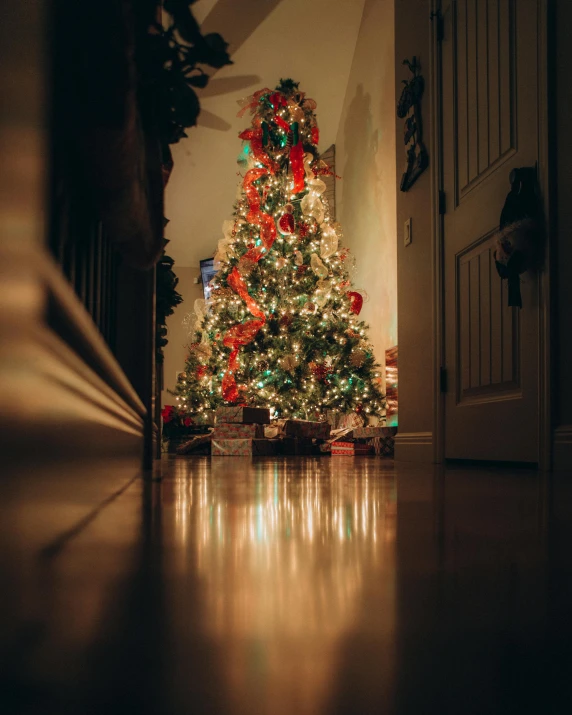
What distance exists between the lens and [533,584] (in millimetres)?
339

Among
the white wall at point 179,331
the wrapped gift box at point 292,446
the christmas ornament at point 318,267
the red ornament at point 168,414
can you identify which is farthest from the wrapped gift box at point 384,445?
the white wall at point 179,331

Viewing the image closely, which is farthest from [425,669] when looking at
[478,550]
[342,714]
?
[478,550]

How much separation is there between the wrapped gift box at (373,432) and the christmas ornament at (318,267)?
1770 mm

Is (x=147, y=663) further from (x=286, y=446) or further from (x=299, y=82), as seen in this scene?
(x=299, y=82)

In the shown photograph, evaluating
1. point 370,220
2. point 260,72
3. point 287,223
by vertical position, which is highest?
point 260,72

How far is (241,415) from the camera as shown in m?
4.28

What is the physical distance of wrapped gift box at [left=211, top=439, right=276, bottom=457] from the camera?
13.8 feet

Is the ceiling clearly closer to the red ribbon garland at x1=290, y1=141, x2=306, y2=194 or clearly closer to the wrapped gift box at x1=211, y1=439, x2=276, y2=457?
the red ribbon garland at x1=290, y1=141, x2=306, y2=194

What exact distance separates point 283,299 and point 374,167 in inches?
61.8

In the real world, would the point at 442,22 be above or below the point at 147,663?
above

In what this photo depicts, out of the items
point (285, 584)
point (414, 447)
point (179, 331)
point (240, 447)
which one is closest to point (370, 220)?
point (240, 447)

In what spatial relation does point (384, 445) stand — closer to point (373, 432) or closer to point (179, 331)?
point (373, 432)

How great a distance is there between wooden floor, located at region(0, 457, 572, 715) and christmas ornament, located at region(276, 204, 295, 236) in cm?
512

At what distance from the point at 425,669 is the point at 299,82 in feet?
22.0
